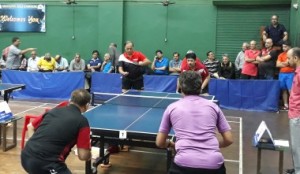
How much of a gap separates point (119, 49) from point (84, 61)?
1395 mm

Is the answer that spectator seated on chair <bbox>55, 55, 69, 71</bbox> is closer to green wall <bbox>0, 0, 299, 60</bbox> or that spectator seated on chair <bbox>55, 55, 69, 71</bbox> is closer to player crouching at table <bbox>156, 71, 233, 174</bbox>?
green wall <bbox>0, 0, 299, 60</bbox>

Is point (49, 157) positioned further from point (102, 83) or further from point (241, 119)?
point (102, 83)

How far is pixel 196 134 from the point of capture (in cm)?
325

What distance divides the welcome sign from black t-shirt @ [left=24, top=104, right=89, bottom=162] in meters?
13.2

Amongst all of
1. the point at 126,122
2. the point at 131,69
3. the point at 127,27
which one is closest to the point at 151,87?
the point at 131,69

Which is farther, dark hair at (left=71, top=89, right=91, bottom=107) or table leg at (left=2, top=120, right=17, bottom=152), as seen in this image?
table leg at (left=2, top=120, right=17, bottom=152)

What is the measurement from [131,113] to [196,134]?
114 inches

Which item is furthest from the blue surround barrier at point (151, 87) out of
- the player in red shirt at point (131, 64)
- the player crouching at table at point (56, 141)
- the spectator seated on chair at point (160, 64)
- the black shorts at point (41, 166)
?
the black shorts at point (41, 166)

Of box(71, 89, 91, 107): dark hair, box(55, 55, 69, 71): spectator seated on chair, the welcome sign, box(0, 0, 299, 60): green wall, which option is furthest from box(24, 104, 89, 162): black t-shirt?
the welcome sign

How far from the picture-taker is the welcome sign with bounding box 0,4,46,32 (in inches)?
631

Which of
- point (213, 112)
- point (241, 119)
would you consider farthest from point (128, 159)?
point (241, 119)

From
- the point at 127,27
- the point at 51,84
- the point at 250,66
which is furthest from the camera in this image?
the point at 127,27

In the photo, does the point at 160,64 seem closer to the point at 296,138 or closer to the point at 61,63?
the point at 61,63

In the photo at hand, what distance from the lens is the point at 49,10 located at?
52.5 ft
